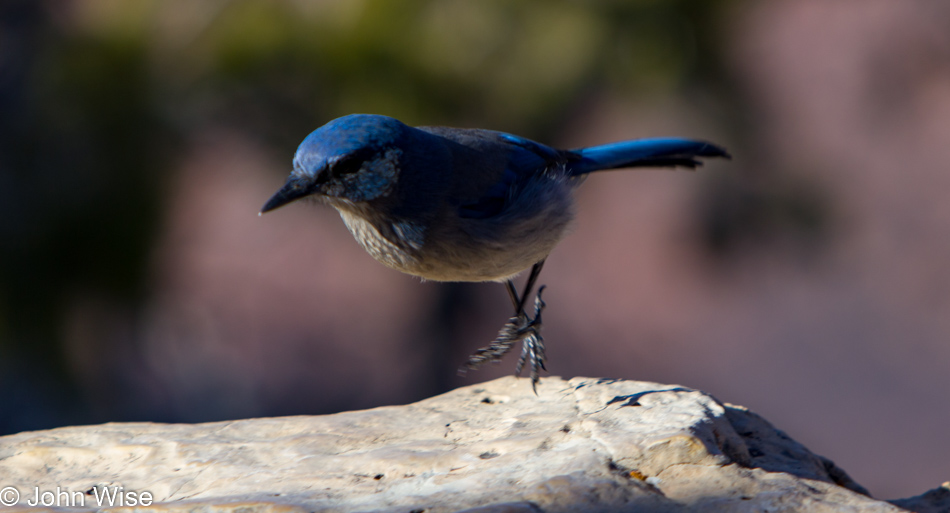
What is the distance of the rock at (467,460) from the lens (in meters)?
2.45

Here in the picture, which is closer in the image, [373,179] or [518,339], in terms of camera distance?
[373,179]

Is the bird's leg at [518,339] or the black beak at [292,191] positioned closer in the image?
the black beak at [292,191]

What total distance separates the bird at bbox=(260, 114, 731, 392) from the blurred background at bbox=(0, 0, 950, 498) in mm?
433

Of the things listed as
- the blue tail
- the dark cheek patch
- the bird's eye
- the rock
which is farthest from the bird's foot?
the bird's eye

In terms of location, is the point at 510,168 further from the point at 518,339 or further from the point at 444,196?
the point at 518,339

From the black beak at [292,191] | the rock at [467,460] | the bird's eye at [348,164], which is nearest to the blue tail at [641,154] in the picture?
the rock at [467,460]

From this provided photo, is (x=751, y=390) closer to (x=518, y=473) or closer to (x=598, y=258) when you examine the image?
(x=598, y=258)

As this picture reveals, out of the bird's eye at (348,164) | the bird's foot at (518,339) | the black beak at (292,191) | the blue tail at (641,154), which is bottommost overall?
the bird's foot at (518,339)

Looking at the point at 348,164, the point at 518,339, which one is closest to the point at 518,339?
the point at 518,339

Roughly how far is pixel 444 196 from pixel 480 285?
445cm

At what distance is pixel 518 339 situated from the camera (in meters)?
4.25

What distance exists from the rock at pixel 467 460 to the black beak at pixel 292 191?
97 cm

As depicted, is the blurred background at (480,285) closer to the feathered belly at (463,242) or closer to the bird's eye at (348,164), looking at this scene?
the feathered belly at (463,242)

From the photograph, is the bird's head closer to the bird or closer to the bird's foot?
the bird
